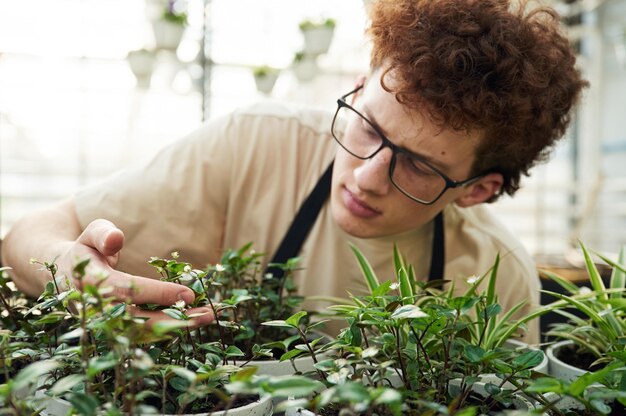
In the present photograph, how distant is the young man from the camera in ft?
3.71

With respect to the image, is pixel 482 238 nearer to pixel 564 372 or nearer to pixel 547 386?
pixel 564 372

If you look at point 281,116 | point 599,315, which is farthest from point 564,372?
point 281,116

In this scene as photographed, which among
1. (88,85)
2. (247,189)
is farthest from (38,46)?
(247,189)

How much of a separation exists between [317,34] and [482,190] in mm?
2918

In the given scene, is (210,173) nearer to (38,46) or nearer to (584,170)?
(38,46)

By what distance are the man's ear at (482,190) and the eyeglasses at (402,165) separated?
0.13 m

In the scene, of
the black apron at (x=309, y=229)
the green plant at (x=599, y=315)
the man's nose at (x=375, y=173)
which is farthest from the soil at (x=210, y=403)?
the black apron at (x=309, y=229)

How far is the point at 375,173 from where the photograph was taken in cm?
117

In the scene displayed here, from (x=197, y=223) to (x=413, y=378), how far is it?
0.89m

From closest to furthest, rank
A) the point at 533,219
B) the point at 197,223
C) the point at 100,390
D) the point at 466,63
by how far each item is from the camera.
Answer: the point at 100,390
the point at 466,63
the point at 197,223
the point at 533,219

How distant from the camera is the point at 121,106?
4.63 m

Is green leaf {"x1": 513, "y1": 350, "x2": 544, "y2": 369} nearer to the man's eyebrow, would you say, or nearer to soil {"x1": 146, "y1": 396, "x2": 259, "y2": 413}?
soil {"x1": 146, "y1": 396, "x2": 259, "y2": 413}

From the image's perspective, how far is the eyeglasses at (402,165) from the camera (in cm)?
117

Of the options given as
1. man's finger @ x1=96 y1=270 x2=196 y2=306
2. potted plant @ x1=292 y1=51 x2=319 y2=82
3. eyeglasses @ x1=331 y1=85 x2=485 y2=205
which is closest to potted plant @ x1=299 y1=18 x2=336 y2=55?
potted plant @ x1=292 y1=51 x2=319 y2=82
